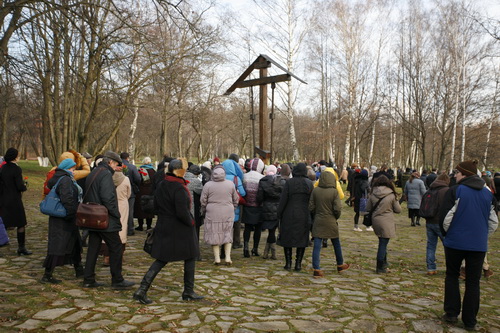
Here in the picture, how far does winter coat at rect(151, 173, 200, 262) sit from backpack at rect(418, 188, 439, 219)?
14.6 feet

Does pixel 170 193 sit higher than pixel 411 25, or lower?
lower

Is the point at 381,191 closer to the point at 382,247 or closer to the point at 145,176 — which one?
the point at 382,247

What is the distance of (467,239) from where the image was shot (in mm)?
4711

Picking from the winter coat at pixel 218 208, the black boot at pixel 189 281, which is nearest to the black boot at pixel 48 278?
the black boot at pixel 189 281

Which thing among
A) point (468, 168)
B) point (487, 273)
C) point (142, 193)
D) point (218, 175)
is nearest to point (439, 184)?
point (487, 273)

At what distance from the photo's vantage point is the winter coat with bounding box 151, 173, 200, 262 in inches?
201

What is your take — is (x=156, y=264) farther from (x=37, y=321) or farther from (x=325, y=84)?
(x=325, y=84)

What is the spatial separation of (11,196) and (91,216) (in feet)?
10.8

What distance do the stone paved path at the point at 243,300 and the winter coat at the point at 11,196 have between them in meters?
0.65

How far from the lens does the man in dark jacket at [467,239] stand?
4707mm

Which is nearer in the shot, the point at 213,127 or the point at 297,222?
the point at 297,222

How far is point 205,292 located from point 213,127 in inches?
1542

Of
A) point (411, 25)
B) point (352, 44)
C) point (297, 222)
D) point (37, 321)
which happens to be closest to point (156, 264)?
point (37, 321)

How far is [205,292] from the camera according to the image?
5.75 meters
